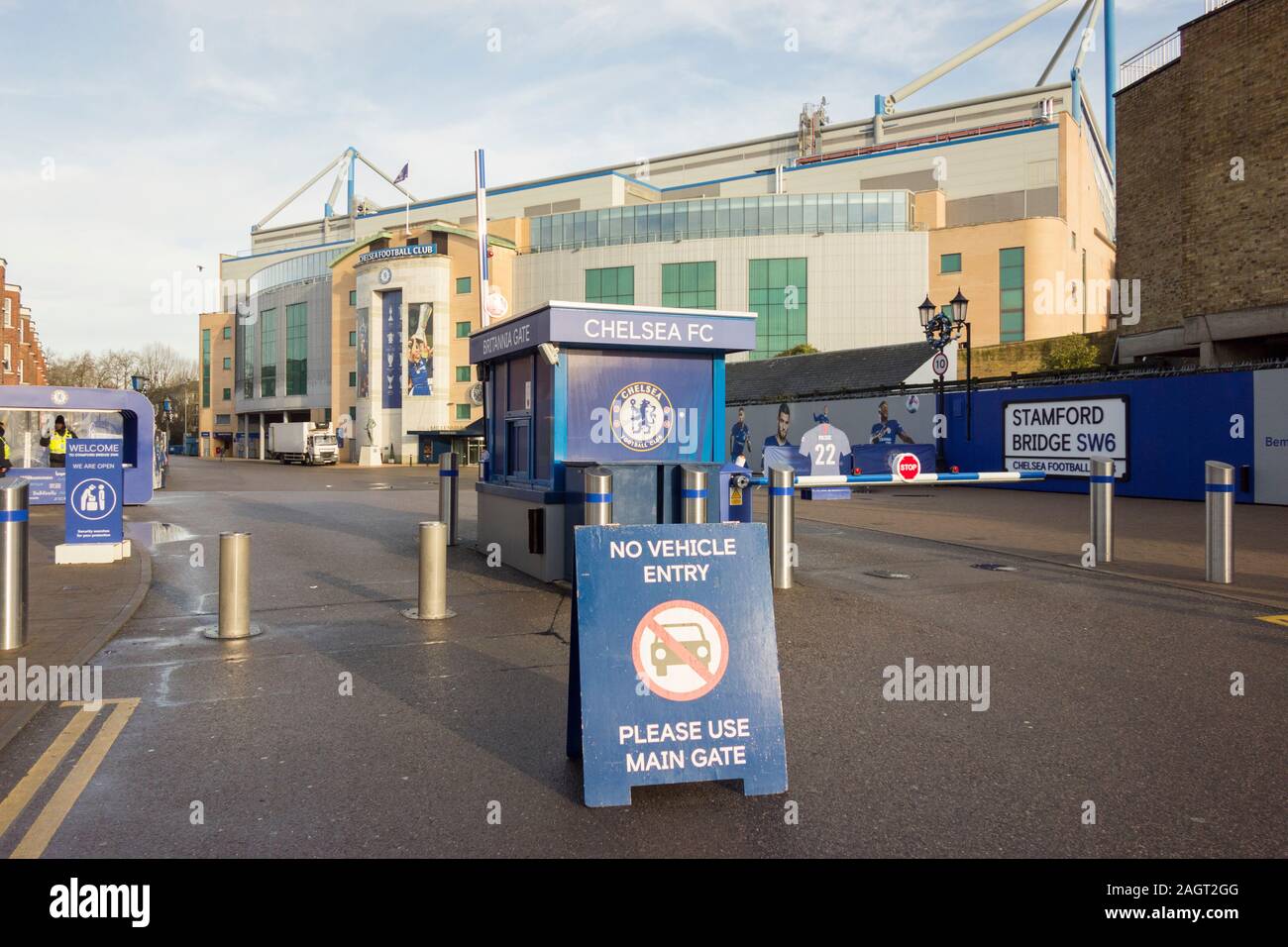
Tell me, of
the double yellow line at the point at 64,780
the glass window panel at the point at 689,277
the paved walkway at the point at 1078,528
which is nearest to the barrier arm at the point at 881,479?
the paved walkway at the point at 1078,528

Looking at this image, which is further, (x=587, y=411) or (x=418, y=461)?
(x=418, y=461)

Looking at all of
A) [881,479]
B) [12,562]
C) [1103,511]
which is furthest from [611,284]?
[12,562]

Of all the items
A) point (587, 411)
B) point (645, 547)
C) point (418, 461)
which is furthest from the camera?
point (418, 461)

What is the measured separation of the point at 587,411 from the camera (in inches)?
416

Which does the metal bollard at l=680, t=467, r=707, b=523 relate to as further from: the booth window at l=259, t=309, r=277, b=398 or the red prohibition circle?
the booth window at l=259, t=309, r=277, b=398

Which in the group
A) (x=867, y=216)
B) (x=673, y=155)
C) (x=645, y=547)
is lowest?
(x=645, y=547)

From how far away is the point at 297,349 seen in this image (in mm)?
82500

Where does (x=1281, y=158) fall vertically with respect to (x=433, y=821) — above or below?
above

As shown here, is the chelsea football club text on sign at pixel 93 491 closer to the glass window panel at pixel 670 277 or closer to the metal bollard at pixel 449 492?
the metal bollard at pixel 449 492

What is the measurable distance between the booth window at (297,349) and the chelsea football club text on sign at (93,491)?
72.5 metres

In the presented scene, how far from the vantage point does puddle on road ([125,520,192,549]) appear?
14.6 metres
